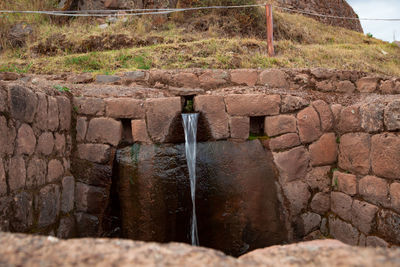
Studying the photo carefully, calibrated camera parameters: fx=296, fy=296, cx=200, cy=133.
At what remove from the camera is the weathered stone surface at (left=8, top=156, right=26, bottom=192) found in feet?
8.06

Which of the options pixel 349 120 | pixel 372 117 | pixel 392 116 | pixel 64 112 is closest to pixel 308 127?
pixel 349 120

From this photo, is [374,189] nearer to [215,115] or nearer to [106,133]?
[215,115]

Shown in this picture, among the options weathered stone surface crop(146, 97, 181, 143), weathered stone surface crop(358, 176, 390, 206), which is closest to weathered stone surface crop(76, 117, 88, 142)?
weathered stone surface crop(146, 97, 181, 143)

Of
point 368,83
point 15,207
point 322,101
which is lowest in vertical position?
point 15,207

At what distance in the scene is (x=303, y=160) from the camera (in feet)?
12.3

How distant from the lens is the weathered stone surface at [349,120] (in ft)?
11.3

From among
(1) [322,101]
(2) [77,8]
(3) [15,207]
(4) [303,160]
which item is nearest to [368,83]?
(1) [322,101]

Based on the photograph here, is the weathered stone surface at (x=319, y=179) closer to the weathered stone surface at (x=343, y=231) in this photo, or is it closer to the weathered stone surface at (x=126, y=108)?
the weathered stone surface at (x=343, y=231)

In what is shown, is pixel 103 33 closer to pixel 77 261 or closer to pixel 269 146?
pixel 269 146

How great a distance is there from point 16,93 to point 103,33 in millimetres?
3619

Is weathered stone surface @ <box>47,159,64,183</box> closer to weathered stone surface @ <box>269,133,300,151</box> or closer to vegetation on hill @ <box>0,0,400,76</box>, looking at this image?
vegetation on hill @ <box>0,0,400,76</box>

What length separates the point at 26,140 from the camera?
2686 millimetres

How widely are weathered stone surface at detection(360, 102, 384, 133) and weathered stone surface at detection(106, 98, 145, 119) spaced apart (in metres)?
2.54

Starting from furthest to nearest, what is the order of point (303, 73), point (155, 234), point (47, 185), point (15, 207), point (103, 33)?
1. point (103, 33)
2. point (303, 73)
3. point (155, 234)
4. point (47, 185)
5. point (15, 207)
